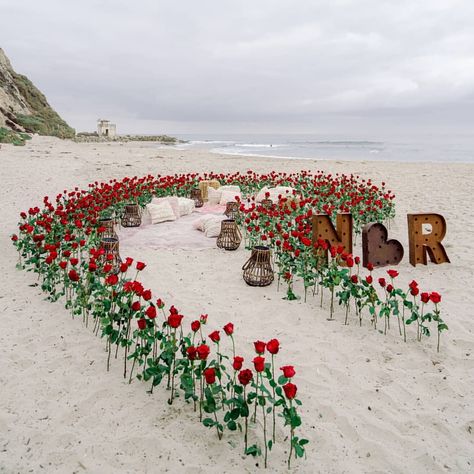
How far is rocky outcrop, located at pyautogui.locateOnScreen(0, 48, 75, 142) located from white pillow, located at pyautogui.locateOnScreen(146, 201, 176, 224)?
971 inches

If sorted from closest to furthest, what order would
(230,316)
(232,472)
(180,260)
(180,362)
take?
(232,472)
(180,362)
(230,316)
(180,260)

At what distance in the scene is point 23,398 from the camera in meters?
3.24

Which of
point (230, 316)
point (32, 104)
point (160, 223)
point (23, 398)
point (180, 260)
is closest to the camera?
point (23, 398)

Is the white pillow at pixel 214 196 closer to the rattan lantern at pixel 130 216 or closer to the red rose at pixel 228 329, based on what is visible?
the rattan lantern at pixel 130 216

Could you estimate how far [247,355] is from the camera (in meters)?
3.99

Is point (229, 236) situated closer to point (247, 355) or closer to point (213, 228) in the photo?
point (213, 228)

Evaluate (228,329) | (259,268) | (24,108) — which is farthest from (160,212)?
(24,108)

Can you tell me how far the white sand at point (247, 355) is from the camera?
2711 millimetres

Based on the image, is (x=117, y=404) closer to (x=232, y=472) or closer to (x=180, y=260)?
(x=232, y=472)

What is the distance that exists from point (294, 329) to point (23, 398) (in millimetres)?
2878

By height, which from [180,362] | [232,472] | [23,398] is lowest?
[232,472]

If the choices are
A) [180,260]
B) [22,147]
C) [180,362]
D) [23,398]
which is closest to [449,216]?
[180,260]

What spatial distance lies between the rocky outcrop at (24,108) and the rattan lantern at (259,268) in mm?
29434

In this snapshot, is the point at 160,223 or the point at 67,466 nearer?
the point at 67,466
